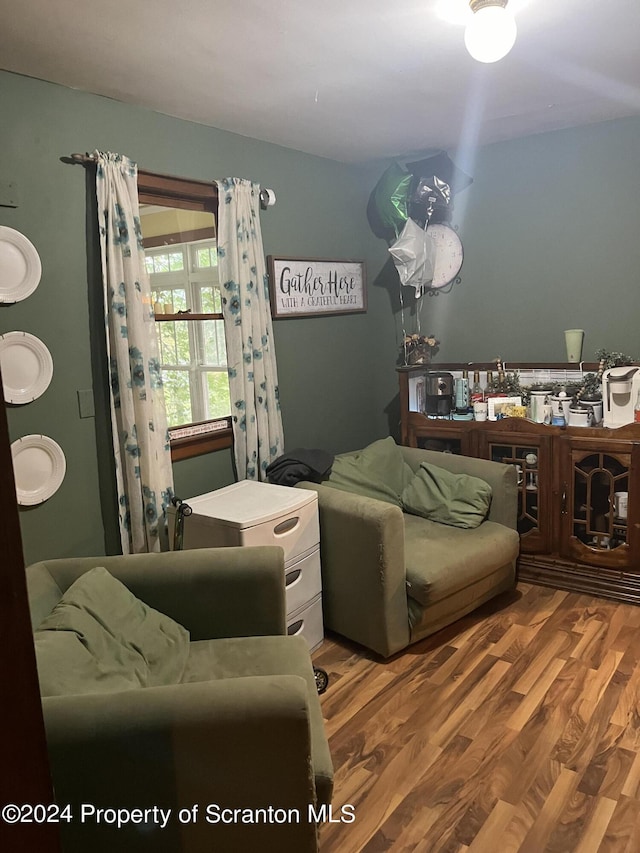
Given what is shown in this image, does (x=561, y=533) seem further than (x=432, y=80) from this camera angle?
Yes

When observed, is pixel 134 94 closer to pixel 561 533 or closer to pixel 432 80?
pixel 432 80

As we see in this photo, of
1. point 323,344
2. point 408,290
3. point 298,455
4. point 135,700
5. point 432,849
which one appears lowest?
point 432,849

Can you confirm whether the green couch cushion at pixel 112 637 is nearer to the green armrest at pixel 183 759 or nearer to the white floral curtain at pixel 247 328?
the green armrest at pixel 183 759

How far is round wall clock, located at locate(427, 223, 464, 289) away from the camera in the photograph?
387 cm

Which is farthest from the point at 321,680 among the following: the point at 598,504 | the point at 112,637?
the point at 598,504

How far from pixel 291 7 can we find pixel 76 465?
5.94ft

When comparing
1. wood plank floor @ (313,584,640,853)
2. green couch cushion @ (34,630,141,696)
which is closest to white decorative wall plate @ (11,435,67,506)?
green couch cushion @ (34,630,141,696)

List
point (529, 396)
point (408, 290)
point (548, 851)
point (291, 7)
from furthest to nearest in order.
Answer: point (408, 290)
point (529, 396)
point (291, 7)
point (548, 851)

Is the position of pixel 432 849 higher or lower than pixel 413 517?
lower

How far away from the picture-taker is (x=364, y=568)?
265cm

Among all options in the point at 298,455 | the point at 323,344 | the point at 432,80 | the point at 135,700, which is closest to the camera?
the point at 135,700

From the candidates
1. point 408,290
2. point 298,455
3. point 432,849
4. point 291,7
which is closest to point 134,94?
point 291,7

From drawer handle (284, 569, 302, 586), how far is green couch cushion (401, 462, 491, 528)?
823 millimetres

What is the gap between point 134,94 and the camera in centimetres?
257
